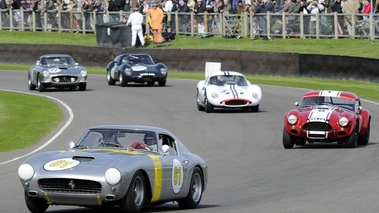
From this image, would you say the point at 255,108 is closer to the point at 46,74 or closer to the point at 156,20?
the point at 46,74

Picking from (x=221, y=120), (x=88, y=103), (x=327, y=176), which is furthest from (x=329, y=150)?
(x=88, y=103)

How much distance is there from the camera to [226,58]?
4125cm

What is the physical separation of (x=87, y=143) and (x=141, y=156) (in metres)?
0.87

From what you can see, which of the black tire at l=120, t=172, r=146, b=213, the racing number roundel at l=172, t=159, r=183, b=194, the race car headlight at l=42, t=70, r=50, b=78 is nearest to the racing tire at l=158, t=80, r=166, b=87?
the race car headlight at l=42, t=70, r=50, b=78

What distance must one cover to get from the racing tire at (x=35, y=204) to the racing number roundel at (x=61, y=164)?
1.29ft

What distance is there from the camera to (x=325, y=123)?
20281mm

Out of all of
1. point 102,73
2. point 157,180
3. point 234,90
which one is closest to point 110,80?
point 102,73

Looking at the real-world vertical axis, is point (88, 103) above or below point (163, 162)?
below

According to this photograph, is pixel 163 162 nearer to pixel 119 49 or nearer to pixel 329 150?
pixel 329 150

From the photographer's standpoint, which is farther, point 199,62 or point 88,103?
point 199,62

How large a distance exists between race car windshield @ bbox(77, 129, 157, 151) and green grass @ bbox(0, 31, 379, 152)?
9279 mm

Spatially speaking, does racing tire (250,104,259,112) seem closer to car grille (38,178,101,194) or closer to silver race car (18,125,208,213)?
silver race car (18,125,208,213)

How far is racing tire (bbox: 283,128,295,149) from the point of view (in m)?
20.7

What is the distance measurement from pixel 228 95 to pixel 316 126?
8.71 metres
